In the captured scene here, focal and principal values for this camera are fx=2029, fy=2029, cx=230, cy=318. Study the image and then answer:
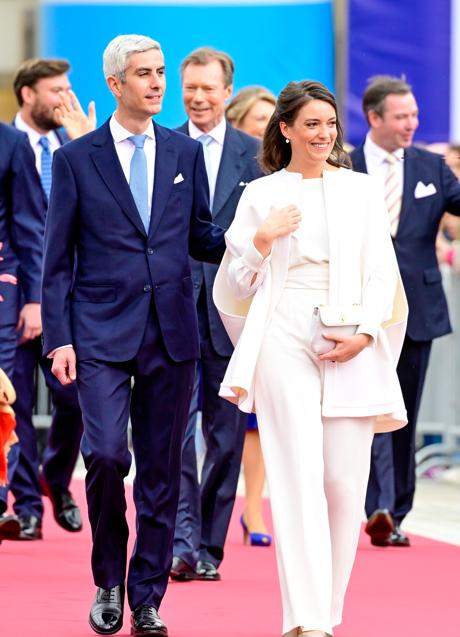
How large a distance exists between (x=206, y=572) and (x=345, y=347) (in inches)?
96.6

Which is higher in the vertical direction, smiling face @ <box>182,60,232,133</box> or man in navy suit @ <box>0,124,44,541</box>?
smiling face @ <box>182,60,232,133</box>

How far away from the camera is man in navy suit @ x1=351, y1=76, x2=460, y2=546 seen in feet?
A: 35.6

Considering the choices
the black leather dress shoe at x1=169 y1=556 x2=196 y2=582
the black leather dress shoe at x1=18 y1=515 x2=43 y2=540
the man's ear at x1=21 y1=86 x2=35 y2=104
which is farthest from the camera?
the man's ear at x1=21 y1=86 x2=35 y2=104

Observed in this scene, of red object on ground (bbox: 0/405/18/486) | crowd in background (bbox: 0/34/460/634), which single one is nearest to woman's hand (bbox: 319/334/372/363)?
red object on ground (bbox: 0/405/18/486)

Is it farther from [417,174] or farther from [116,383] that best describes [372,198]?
[417,174]

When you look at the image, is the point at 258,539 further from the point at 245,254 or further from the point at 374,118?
the point at 245,254

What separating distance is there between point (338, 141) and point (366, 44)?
647 centimetres

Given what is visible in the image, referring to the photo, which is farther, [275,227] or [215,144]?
[215,144]

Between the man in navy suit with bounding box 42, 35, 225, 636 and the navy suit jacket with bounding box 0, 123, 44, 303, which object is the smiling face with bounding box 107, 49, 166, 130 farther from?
the navy suit jacket with bounding box 0, 123, 44, 303

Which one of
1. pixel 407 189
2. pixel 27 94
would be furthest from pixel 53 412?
pixel 407 189

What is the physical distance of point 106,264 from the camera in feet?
24.6

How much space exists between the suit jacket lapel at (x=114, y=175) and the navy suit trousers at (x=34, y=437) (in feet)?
10.8

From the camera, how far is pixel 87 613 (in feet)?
26.6

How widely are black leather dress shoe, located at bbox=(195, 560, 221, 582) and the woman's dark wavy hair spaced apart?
7.66ft
